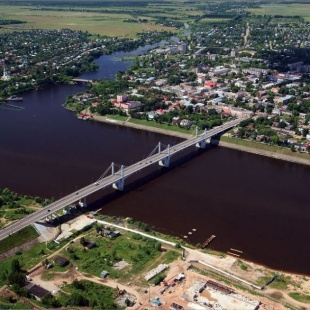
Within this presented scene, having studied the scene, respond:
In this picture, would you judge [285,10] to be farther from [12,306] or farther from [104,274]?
[12,306]

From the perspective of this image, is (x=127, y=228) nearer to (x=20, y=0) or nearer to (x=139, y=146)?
(x=139, y=146)

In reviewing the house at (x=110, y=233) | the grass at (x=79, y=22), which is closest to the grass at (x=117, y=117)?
the house at (x=110, y=233)

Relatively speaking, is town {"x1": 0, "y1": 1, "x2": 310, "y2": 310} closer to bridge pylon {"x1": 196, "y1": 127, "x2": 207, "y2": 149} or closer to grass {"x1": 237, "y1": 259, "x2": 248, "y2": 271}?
grass {"x1": 237, "y1": 259, "x2": 248, "y2": 271}

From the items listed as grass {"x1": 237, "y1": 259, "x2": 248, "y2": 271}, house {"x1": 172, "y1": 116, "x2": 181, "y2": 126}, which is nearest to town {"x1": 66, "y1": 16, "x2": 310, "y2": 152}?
house {"x1": 172, "y1": 116, "x2": 181, "y2": 126}

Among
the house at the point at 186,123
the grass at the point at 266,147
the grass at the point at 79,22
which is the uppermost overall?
the grass at the point at 79,22

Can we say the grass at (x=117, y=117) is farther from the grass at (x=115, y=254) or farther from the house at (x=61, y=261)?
the house at (x=61, y=261)

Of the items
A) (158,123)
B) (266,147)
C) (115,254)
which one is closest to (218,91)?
(158,123)
